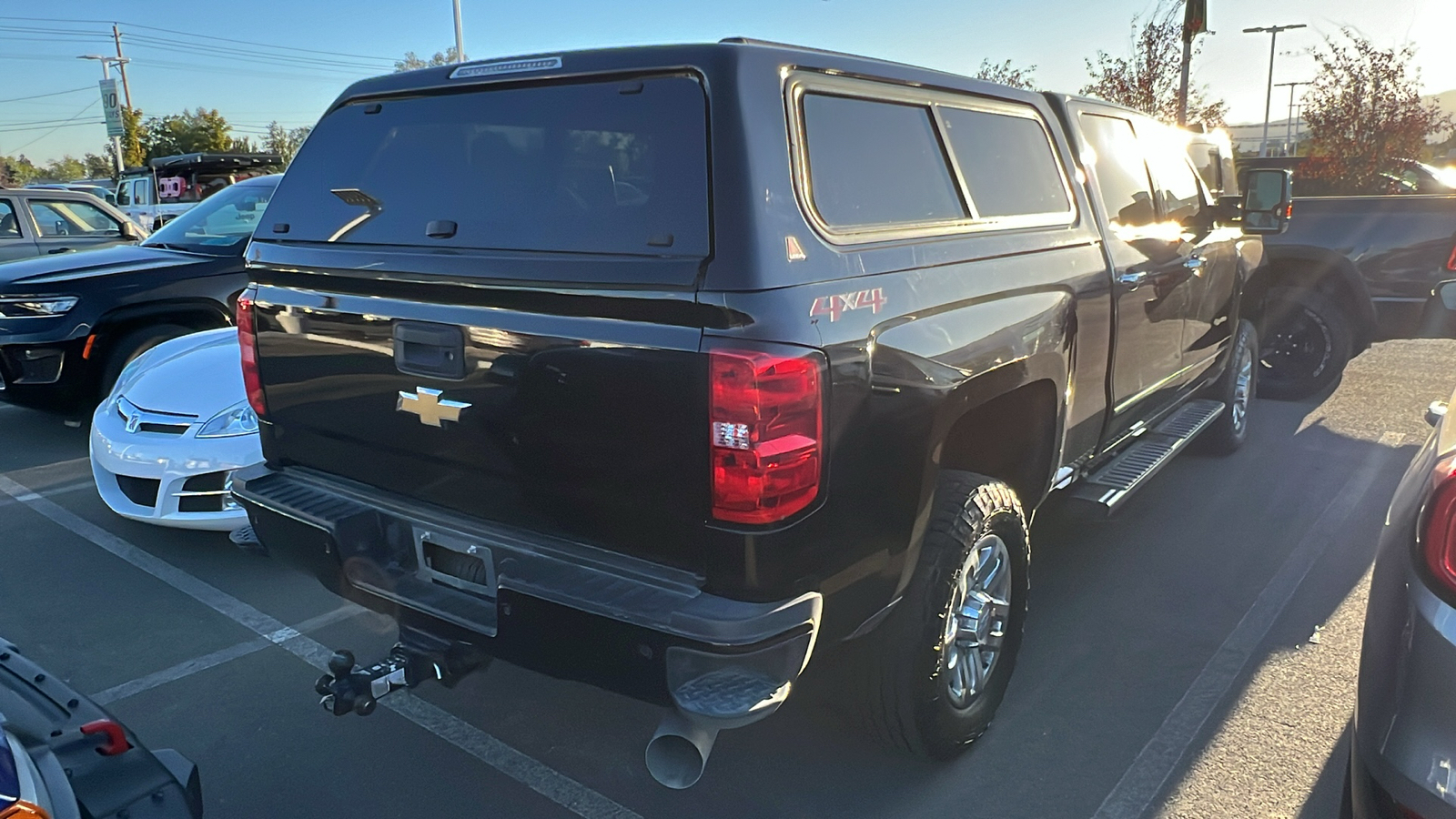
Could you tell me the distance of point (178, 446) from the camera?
4473 millimetres

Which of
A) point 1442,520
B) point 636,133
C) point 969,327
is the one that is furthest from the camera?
point 969,327

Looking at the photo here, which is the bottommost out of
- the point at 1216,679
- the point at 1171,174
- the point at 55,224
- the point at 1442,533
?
the point at 1216,679

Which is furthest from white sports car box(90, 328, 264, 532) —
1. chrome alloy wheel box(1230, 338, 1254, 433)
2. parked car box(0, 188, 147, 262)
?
parked car box(0, 188, 147, 262)

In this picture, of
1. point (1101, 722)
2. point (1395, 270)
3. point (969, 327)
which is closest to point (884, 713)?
point (1101, 722)

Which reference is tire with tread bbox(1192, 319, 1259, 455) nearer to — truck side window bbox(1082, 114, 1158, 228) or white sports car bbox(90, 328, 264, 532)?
truck side window bbox(1082, 114, 1158, 228)

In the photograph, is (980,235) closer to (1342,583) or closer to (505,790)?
(505,790)

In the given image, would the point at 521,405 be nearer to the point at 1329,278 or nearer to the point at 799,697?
the point at 799,697

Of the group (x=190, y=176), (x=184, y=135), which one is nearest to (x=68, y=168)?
(x=184, y=135)

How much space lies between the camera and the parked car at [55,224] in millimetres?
9773

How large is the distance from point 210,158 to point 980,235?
16.4 meters

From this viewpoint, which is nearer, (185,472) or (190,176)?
(185,472)

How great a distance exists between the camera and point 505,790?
9.53ft

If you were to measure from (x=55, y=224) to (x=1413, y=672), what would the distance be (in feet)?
38.9

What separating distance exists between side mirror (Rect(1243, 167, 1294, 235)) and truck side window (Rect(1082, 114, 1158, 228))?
101 cm
